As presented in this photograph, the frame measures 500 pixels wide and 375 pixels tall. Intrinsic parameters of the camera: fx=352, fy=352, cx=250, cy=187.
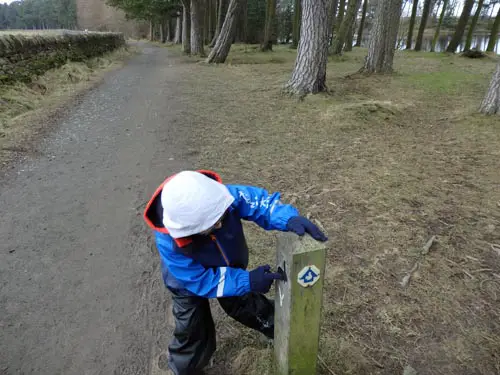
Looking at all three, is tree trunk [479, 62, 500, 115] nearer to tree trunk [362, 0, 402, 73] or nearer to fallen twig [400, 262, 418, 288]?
tree trunk [362, 0, 402, 73]

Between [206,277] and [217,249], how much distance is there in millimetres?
175

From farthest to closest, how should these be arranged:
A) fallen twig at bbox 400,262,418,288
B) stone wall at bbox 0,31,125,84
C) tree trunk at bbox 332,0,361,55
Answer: tree trunk at bbox 332,0,361,55 < stone wall at bbox 0,31,125,84 < fallen twig at bbox 400,262,418,288

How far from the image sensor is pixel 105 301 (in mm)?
2934

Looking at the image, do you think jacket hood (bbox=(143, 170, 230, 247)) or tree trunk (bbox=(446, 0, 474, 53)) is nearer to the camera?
jacket hood (bbox=(143, 170, 230, 247))

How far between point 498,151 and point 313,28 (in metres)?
4.80

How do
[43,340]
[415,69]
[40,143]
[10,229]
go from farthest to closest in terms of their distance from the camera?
[415,69], [40,143], [10,229], [43,340]

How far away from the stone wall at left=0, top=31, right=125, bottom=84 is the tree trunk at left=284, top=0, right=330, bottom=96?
705 cm

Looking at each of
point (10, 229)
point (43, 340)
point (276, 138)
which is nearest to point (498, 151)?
point (276, 138)

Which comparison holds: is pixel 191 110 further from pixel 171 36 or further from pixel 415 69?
pixel 171 36

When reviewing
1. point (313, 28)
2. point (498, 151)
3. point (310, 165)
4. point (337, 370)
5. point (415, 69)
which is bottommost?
point (337, 370)

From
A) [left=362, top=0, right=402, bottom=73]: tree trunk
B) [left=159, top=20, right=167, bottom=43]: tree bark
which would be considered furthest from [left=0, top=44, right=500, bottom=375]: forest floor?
[left=159, top=20, right=167, bottom=43]: tree bark

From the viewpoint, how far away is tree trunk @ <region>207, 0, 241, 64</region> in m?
14.9

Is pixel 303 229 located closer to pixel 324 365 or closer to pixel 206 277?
pixel 206 277

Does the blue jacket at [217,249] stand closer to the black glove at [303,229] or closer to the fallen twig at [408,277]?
the black glove at [303,229]
